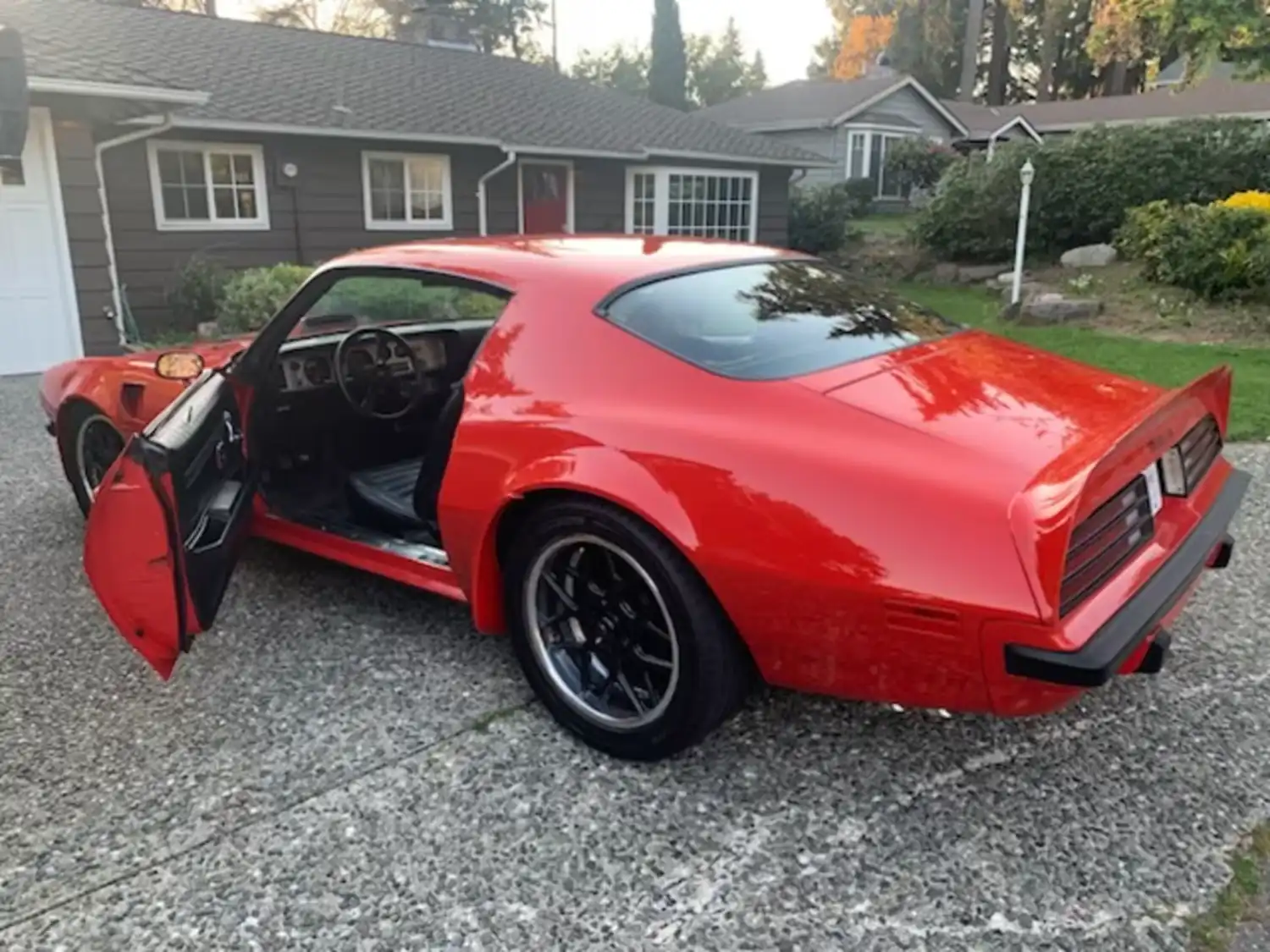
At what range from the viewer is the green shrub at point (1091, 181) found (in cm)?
1439

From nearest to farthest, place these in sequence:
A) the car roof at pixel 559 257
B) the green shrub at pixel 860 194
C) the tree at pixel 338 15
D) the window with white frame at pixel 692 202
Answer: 1. the car roof at pixel 559 257
2. the window with white frame at pixel 692 202
3. the green shrub at pixel 860 194
4. the tree at pixel 338 15

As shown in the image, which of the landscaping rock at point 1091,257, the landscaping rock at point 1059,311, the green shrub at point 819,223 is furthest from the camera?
the green shrub at point 819,223

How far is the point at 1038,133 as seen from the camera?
29859 millimetres

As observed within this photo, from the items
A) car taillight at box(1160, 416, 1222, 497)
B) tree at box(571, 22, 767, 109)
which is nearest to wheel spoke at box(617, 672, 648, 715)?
car taillight at box(1160, 416, 1222, 497)

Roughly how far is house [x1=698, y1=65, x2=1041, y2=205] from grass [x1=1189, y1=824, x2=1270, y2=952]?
24512 millimetres

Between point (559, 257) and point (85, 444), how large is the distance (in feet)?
8.59

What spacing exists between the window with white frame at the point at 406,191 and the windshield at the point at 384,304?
7.91 meters

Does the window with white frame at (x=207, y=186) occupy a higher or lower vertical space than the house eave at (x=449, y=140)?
lower

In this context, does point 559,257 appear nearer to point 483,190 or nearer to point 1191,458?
point 1191,458

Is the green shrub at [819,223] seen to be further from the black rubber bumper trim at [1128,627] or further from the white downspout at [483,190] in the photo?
the black rubber bumper trim at [1128,627]

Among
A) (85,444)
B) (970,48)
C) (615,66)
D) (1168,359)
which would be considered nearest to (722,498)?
(85,444)

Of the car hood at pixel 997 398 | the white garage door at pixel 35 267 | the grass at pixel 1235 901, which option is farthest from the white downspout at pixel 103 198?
the grass at pixel 1235 901

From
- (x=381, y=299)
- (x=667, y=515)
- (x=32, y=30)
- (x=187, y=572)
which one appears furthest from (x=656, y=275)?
(x=32, y=30)

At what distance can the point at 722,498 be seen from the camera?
2.41 m
